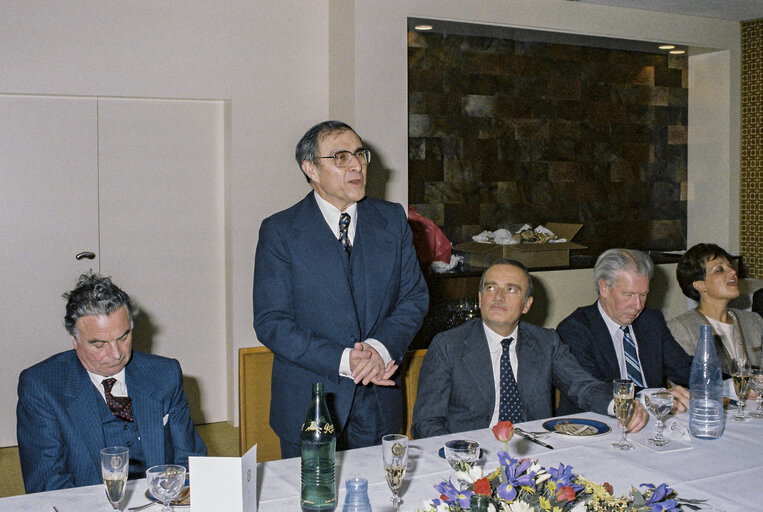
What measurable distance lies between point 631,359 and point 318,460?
5.58 ft

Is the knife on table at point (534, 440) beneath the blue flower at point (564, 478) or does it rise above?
beneath

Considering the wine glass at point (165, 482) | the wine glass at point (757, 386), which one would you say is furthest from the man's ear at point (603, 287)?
the wine glass at point (165, 482)

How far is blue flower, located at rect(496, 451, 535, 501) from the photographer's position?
1.30 m

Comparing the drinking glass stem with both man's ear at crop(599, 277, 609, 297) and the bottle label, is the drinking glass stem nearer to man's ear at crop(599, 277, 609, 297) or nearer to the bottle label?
man's ear at crop(599, 277, 609, 297)

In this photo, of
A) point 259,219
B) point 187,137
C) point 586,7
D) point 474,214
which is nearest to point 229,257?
point 259,219

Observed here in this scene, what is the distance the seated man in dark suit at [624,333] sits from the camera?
9.96 ft

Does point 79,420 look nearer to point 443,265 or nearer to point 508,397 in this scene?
point 508,397

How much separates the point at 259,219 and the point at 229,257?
30cm

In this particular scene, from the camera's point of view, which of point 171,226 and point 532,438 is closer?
point 532,438

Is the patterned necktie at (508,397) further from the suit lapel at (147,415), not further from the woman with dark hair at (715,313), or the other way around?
the suit lapel at (147,415)

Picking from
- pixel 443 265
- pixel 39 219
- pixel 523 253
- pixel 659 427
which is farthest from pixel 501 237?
pixel 659 427

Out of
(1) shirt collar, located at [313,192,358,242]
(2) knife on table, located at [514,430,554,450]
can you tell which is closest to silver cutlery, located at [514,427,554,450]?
(2) knife on table, located at [514,430,554,450]

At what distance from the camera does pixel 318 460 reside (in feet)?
5.94

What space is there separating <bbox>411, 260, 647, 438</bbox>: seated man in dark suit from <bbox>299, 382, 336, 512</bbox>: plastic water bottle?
34.3 inches
